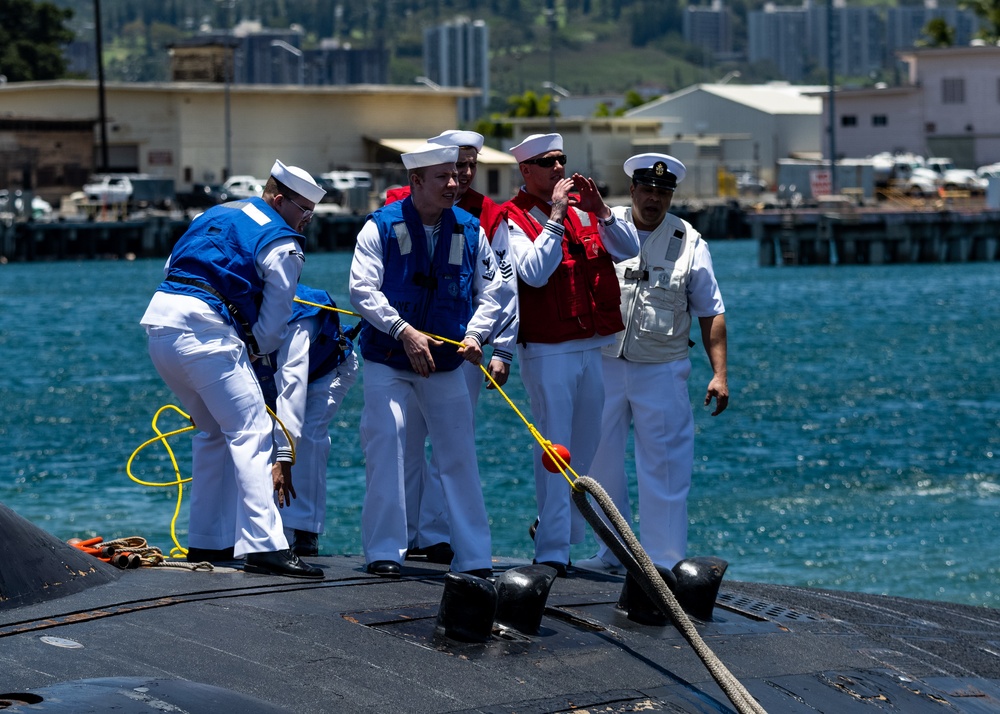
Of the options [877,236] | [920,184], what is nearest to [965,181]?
[920,184]

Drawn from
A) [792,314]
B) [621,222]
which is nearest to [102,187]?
[792,314]

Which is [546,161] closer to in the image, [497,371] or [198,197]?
[497,371]

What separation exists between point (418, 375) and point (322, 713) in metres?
2.52

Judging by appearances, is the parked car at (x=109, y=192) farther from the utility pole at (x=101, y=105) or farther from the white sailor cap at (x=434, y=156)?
the white sailor cap at (x=434, y=156)

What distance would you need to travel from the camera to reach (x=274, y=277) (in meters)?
6.85

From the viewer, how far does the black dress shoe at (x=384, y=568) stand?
22.6ft

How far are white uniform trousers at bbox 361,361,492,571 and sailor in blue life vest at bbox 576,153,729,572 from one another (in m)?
0.92

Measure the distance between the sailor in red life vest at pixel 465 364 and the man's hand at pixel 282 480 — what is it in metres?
0.69

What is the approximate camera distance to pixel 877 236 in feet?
209

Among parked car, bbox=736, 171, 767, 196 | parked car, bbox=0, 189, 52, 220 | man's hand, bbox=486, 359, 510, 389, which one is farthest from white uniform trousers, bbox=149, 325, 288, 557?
parked car, bbox=736, 171, 767, 196

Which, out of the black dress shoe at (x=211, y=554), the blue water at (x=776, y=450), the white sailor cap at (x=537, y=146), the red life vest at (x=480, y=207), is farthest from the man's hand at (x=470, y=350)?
the blue water at (x=776, y=450)

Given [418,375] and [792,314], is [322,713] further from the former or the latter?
[792,314]

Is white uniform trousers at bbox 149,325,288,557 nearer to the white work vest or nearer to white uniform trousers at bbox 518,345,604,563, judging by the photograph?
white uniform trousers at bbox 518,345,604,563

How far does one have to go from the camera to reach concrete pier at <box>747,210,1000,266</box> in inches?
2482
